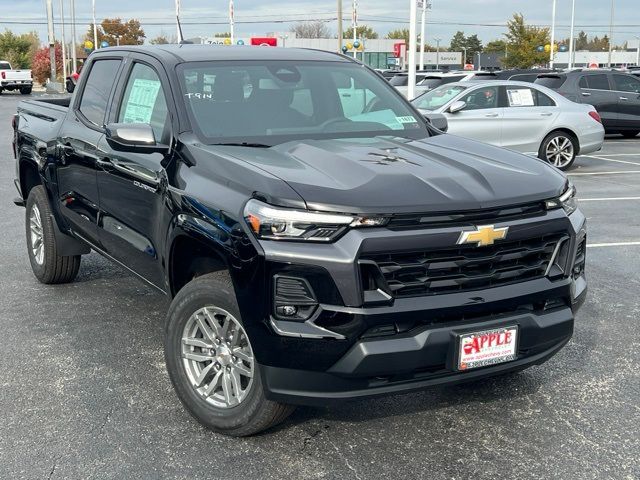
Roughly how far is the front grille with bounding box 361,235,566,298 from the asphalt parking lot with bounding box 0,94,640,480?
81cm

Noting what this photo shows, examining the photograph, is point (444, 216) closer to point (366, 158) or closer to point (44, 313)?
point (366, 158)

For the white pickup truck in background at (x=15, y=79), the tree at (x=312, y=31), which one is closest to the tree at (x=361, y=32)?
the tree at (x=312, y=31)

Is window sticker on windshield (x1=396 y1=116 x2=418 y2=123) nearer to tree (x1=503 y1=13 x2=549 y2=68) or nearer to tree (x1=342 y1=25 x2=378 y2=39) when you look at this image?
tree (x1=503 y1=13 x2=549 y2=68)

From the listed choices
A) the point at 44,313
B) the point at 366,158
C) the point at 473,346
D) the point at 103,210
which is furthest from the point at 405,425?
the point at 44,313

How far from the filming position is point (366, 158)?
3885mm

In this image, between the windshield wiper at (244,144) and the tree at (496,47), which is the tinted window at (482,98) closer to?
the windshield wiper at (244,144)

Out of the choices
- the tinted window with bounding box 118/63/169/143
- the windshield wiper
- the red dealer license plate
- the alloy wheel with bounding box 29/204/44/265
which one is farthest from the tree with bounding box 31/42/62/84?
the red dealer license plate

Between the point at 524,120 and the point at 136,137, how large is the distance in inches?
427

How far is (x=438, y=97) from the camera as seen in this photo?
14.6 meters

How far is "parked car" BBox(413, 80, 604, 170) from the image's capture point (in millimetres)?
13766

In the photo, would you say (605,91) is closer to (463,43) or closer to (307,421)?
(307,421)

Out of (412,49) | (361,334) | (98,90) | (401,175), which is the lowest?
(361,334)

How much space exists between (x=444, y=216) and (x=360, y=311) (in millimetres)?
558

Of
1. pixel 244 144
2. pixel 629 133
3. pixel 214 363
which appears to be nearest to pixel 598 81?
pixel 629 133
